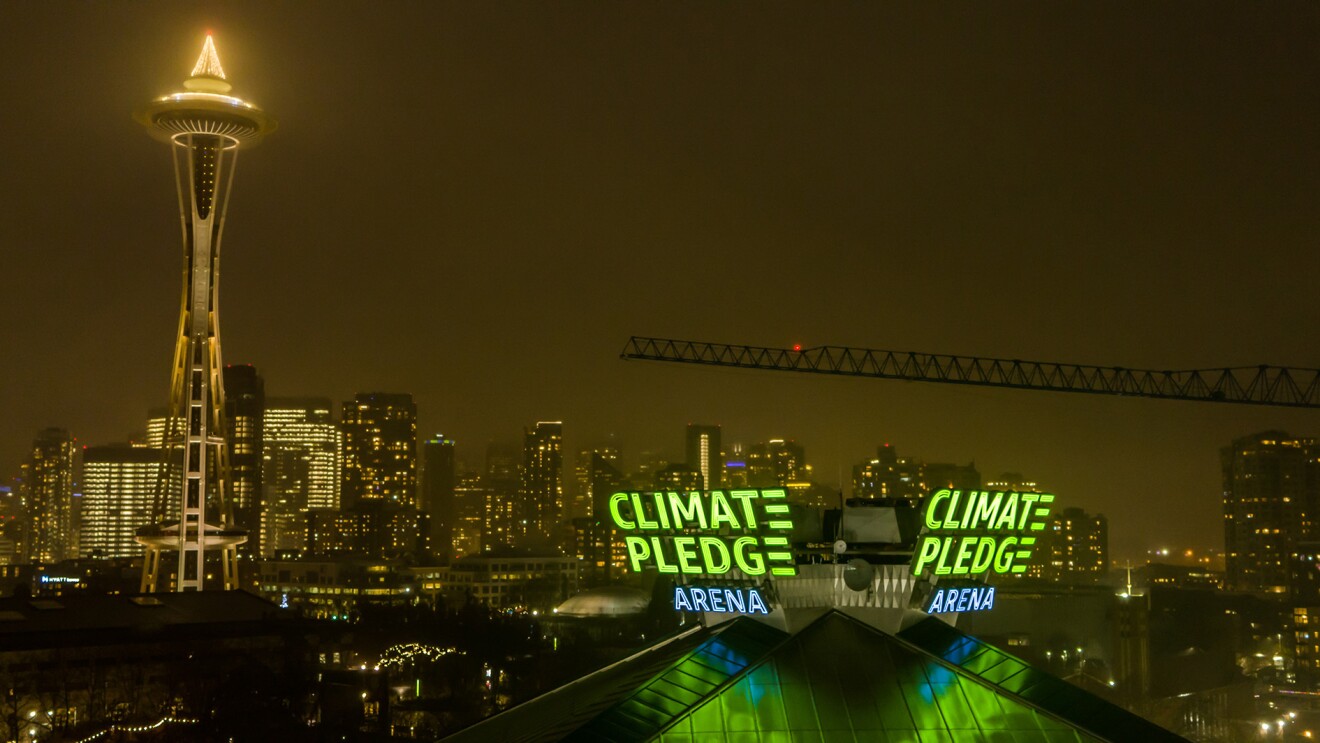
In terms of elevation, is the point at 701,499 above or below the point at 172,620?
above

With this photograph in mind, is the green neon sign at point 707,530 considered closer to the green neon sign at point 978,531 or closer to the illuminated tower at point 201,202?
the green neon sign at point 978,531

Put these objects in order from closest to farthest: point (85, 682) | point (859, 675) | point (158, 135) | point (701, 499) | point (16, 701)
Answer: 1. point (859, 675)
2. point (701, 499)
3. point (16, 701)
4. point (85, 682)
5. point (158, 135)

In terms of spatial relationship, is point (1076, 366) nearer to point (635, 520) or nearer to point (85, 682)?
point (85, 682)

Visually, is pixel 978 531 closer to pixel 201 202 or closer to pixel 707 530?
pixel 707 530

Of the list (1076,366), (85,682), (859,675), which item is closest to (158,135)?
(85,682)

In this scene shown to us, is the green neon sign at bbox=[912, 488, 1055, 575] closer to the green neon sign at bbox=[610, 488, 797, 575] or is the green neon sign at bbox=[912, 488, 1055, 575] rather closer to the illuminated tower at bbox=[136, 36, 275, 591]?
the green neon sign at bbox=[610, 488, 797, 575]

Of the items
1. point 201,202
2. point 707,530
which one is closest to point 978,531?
point 707,530
